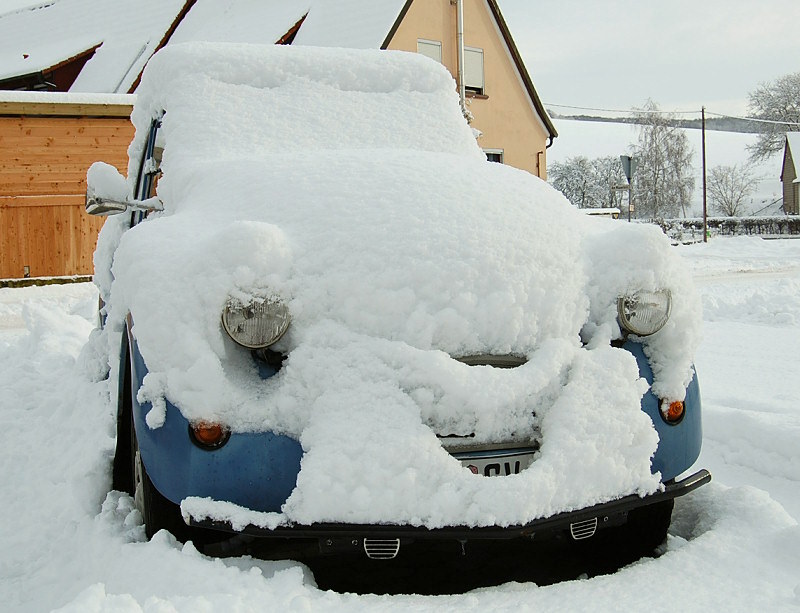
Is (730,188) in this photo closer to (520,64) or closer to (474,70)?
(520,64)

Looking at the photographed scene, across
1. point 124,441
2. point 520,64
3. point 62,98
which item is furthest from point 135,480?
point 520,64

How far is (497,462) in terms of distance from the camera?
6.79ft

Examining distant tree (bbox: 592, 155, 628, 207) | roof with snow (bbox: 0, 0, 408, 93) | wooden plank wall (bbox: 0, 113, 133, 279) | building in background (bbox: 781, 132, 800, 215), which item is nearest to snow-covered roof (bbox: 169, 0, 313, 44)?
roof with snow (bbox: 0, 0, 408, 93)

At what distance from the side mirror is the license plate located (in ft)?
5.99

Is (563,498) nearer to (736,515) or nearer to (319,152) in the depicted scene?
(736,515)

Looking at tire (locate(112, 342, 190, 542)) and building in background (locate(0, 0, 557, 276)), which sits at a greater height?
building in background (locate(0, 0, 557, 276))

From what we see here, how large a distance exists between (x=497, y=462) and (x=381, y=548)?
378mm

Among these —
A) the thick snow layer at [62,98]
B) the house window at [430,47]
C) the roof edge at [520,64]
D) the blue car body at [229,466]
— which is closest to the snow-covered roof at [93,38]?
the thick snow layer at [62,98]

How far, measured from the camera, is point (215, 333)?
2.09 metres

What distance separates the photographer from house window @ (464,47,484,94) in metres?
22.6

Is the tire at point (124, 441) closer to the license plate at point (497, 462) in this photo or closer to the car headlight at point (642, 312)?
the license plate at point (497, 462)

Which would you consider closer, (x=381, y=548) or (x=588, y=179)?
(x=381, y=548)

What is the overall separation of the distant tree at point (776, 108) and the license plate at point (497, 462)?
231 feet

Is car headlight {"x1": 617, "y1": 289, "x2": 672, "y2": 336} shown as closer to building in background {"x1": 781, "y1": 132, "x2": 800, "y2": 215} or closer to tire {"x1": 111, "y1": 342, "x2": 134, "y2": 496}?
tire {"x1": 111, "y1": 342, "x2": 134, "y2": 496}
